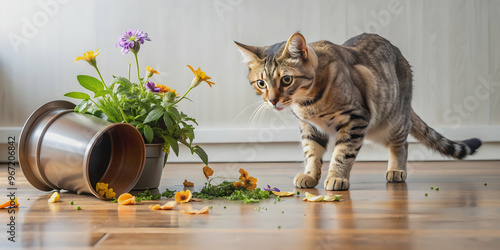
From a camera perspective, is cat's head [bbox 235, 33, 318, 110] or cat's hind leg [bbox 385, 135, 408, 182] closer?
cat's head [bbox 235, 33, 318, 110]

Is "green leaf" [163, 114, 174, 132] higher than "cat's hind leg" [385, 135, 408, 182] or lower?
higher

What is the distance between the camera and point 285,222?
3.95 ft

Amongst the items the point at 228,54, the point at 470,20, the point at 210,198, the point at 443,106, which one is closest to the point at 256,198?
the point at 210,198

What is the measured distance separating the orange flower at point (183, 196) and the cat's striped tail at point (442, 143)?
1186mm

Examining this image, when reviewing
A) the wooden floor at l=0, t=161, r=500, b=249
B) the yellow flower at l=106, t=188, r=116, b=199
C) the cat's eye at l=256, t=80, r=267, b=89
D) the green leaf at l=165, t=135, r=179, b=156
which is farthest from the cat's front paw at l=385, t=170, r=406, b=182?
the yellow flower at l=106, t=188, r=116, b=199

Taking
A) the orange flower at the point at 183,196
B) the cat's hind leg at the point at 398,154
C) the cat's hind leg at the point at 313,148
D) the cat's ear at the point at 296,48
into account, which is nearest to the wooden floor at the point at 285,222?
the orange flower at the point at 183,196

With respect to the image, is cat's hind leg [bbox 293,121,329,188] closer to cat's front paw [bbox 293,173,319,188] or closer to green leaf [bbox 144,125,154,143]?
cat's front paw [bbox 293,173,319,188]

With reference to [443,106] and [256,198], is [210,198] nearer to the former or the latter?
[256,198]

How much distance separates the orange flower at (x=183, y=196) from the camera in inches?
59.7

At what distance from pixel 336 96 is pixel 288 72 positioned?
201 millimetres

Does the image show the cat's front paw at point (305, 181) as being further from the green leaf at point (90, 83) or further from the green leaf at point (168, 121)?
the green leaf at point (90, 83)

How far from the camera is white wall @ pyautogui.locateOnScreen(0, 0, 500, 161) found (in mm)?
3078

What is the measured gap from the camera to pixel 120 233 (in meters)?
1.09

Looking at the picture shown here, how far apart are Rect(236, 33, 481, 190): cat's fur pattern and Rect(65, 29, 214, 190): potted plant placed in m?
0.25
